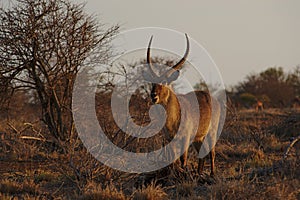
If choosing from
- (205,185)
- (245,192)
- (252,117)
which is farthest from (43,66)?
(252,117)

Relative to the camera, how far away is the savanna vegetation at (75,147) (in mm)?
6848

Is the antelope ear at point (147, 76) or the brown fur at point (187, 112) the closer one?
the brown fur at point (187, 112)

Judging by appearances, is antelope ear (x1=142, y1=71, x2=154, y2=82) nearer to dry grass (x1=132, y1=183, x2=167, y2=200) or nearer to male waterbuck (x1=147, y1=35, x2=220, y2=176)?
male waterbuck (x1=147, y1=35, x2=220, y2=176)

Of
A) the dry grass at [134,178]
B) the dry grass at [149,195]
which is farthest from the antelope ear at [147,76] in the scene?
the dry grass at [149,195]

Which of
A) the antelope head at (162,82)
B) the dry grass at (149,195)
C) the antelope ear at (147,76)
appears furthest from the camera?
the antelope ear at (147,76)

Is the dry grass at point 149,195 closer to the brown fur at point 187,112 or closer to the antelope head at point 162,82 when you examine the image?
the brown fur at point 187,112

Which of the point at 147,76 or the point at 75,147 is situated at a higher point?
the point at 147,76

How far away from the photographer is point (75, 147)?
7633 millimetres

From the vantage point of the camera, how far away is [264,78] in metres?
36.2

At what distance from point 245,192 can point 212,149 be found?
10.4ft

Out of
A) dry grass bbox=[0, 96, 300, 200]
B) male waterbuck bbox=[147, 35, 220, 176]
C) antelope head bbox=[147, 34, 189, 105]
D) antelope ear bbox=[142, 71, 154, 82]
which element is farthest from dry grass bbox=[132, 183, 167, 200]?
antelope ear bbox=[142, 71, 154, 82]

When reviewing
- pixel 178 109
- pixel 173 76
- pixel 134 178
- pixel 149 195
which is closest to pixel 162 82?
pixel 173 76

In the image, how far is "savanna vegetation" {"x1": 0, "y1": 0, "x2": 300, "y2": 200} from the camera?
6.85m

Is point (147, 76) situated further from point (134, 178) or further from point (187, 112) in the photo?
point (134, 178)
